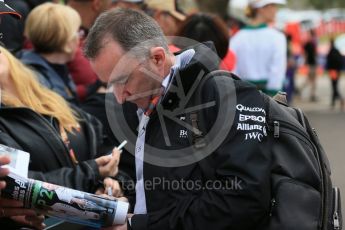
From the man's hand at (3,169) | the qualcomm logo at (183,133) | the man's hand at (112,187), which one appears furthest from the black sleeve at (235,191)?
the man's hand at (112,187)

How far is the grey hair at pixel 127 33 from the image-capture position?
1911mm

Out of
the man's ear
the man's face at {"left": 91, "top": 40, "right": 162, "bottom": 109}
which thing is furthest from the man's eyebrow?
the man's ear

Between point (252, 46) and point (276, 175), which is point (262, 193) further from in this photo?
point (252, 46)

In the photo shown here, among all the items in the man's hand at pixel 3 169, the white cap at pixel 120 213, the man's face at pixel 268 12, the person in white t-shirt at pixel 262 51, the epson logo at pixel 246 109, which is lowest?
the person in white t-shirt at pixel 262 51

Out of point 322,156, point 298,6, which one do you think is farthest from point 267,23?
point 298,6

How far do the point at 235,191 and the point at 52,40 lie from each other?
211cm

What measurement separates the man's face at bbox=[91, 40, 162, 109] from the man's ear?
1cm

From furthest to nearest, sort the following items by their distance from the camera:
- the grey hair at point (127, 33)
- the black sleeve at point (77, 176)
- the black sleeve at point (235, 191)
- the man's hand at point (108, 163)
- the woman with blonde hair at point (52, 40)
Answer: the woman with blonde hair at point (52, 40)
the man's hand at point (108, 163)
the black sleeve at point (77, 176)
the grey hair at point (127, 33)
the black sleeve at point (235, 191)

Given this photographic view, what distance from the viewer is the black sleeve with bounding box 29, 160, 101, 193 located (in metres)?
2.58

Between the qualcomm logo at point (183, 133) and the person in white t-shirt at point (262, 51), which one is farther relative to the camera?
the person in white t-shirt at point (262, 51)

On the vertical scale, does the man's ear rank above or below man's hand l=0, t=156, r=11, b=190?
above

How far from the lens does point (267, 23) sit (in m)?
6.02

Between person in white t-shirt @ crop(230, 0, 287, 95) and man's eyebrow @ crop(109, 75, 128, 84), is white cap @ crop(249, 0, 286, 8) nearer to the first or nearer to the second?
person in white t-shirt @ crop(230, 0, 287, 95)

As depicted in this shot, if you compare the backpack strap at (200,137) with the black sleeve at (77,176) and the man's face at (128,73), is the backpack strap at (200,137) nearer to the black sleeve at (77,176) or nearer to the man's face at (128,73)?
the man's face at (128,73)
